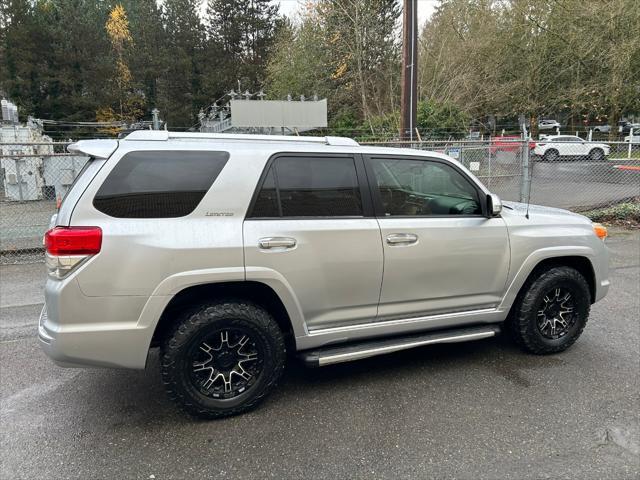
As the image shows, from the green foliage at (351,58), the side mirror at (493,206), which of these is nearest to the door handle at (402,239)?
the side mirror at (493,206)

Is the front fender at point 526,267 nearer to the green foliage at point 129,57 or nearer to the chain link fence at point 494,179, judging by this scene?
the chain link fence at point 494,179

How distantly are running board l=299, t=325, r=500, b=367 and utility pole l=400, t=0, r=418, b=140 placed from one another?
6.68 meters

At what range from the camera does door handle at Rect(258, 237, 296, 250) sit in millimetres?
3027

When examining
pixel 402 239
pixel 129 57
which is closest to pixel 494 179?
pixel 402 239

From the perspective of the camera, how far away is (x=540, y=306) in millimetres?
3963

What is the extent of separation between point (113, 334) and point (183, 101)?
47.9 meters

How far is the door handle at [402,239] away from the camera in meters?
3.36

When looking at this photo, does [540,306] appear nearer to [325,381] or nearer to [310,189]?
[325,381]

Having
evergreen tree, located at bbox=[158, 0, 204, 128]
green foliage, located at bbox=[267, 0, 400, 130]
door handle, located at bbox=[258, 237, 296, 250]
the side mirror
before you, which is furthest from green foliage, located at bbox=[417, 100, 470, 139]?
evergreen tree, located at bbox=[158, 0, 204, 128]

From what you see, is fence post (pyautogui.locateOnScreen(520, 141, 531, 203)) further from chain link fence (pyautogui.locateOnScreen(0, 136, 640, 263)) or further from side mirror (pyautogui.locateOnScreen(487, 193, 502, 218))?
side mirror (pyautogui.locateOnScreen(487, 193, 502, 218))

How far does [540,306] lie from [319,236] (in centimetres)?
206

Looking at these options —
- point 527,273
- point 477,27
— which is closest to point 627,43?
point 477,27

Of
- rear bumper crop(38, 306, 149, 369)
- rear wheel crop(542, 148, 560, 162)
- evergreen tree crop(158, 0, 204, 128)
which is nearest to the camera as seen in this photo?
rear bumper crop(38, 306, 149, 369)

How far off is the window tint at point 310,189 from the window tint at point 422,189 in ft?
0.80
